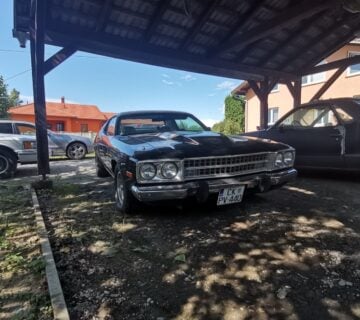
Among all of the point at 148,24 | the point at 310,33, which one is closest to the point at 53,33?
the point at 148,24

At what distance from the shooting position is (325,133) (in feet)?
18.8

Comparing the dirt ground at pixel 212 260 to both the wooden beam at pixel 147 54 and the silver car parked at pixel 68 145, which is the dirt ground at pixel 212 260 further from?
the silver car parked at pixel 68 145

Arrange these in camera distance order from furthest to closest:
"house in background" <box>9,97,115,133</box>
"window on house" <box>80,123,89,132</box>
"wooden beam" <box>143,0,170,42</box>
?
"window on house" <box>80,123,89,132</box>
"house in background" <box>9,97,115,133</box>
"wooden beam" <box>143,0,170,42</box>

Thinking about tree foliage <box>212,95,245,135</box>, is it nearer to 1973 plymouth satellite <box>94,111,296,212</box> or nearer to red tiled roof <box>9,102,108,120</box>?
1973 plymouth satellite <box>94,111,296,212</box>

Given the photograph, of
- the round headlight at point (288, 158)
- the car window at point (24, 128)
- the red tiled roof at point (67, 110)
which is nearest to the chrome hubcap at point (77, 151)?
the car window at point (24, 128)

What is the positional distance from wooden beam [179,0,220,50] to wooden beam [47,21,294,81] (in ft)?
1.46

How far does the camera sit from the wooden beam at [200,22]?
Answer: 6.92m

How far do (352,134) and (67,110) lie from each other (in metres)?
38.8

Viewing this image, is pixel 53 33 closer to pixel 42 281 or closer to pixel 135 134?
pixel 135 134

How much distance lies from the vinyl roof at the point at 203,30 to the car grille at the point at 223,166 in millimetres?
3714

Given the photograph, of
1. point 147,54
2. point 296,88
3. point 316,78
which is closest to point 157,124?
point 147,54

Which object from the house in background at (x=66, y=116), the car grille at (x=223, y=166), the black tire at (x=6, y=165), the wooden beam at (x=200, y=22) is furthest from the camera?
the house in background at (x=66, y=116)

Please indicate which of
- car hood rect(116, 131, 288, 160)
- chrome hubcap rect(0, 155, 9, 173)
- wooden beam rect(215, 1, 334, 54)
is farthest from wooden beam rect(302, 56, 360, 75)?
chrome hubcap rect(0, 155, 9, 173)

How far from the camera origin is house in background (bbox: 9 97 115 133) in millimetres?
36188
